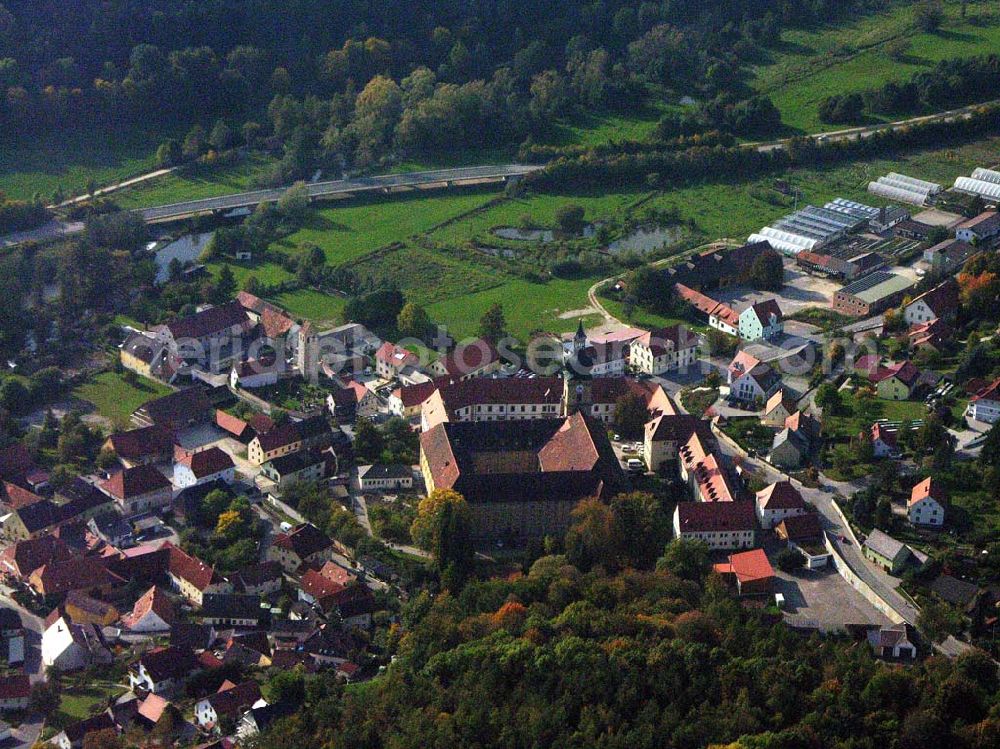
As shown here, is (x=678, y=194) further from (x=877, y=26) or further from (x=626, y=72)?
(x=877, y=26)

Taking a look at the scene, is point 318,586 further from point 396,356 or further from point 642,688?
point 396,356

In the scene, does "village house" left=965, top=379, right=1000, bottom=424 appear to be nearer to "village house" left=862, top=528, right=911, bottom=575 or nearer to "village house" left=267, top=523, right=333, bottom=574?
"village house" left=862, top=528, right=911, bottom=575

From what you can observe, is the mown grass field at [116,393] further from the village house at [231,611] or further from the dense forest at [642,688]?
the dense forest at [642,688]

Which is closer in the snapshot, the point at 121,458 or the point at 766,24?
the point at 121,458

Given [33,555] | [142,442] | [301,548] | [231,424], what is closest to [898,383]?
[301,548]

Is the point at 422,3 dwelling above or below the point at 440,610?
above

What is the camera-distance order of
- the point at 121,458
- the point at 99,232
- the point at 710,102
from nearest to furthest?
1. the point at 121,458
2. the point at 99,232
3. the point at 710,102

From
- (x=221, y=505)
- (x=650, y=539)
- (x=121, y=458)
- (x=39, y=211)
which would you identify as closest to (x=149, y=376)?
(x=121, y=458)

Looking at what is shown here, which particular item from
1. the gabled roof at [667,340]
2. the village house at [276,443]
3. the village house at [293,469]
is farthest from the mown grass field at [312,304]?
the gabled roof at [667,340]
